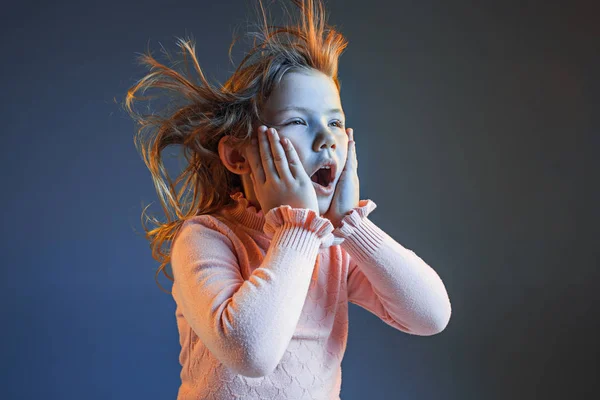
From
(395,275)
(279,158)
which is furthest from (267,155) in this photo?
(395,275)

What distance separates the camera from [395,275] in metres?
0.87

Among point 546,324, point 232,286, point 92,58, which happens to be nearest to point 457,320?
point 546,324

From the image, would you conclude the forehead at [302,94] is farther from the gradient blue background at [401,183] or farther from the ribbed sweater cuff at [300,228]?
the gradient blue background at [401,183]

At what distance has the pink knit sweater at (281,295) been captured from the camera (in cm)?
75

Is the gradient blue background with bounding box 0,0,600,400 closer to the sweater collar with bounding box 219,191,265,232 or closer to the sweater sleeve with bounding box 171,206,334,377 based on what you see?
the sweater collar with bounding box 219,191,265,232

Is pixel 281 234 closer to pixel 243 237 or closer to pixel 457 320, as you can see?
pixel 243 237

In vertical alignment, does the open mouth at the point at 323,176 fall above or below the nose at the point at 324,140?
below

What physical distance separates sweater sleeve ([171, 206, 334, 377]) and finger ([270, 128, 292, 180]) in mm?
49

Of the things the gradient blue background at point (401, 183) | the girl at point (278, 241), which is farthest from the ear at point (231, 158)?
the gradient blue background at point (401, 183)

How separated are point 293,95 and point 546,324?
1.06 meters

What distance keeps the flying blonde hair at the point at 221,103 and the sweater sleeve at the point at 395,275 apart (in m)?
0.20

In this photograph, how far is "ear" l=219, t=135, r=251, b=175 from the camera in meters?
0.96

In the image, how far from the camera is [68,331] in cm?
155

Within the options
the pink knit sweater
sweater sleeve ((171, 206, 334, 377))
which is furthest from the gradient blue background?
sweater sleeve ((171, 206, 334, 377))
